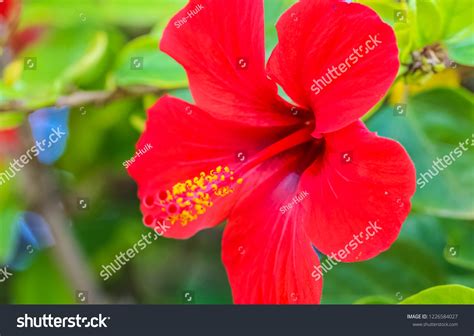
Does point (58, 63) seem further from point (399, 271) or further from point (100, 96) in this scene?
point (399, 271)

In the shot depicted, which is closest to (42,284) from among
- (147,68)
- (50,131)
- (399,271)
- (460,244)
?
(50,131)

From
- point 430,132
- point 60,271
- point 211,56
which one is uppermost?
point 211,56

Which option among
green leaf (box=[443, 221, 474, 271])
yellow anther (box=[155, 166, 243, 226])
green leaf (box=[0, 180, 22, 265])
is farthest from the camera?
green leaf (box=[0, 180, 22, 265])

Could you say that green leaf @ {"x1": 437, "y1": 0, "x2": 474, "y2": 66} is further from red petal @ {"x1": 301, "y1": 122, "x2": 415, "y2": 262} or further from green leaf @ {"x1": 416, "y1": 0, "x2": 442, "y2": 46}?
red petal @ {"x1": 301, "y1": 122, "x2": 415, "y2": 262}

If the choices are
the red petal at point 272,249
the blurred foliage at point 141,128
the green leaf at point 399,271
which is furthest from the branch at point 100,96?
the green leaf at point 399,271

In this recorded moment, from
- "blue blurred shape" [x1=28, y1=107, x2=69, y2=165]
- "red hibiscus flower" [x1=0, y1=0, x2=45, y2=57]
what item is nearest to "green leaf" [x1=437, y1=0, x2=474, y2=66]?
"blue blurred shape" [x1=28, y1=107, x2=69, y2=165]

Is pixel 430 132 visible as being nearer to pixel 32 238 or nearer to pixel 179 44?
pixel 179 44
